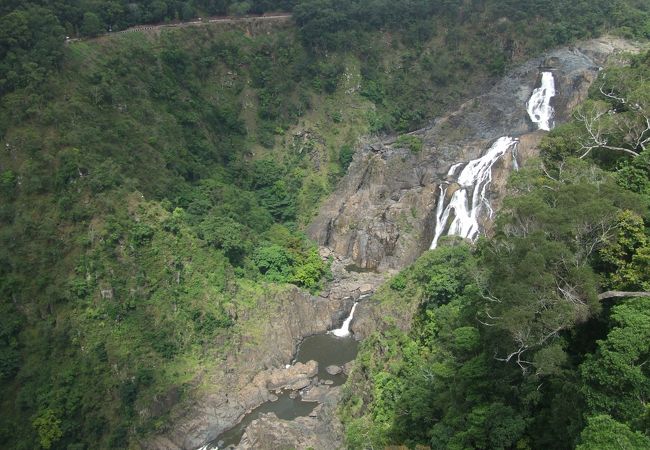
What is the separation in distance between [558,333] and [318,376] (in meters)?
25.5

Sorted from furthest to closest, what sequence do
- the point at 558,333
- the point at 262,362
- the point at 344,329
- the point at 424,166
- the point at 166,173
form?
1. the point at 424,166
2. the point at 166,173
3. the point at 344,329
4. the point at 262,362
5. the point at 558,333

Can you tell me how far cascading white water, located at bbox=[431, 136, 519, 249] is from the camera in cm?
4988

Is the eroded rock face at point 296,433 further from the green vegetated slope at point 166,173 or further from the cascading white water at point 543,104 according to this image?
the cascading white water at point 543,104

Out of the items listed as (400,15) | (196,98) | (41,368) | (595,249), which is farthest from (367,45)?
(595,249)

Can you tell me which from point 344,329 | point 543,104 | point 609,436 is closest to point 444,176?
point 543,104

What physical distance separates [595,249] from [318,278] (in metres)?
32.2

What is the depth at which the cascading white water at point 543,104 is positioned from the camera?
189 feet

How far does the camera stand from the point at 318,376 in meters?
41.7

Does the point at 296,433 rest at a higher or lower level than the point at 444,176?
lower

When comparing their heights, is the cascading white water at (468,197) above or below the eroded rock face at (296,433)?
above

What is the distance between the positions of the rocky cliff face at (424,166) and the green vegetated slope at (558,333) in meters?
24.0

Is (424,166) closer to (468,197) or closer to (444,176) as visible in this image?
(444,176)

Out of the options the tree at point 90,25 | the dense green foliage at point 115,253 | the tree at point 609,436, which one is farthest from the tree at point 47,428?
the tree at point 90,25

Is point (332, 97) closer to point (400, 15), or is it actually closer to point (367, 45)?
point (367, 45)
